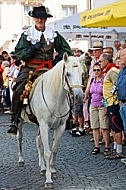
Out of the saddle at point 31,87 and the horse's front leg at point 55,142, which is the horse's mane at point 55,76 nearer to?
the saddle at point 31,87

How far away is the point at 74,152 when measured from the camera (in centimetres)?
882

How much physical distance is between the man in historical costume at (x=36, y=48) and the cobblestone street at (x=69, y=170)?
945 mm

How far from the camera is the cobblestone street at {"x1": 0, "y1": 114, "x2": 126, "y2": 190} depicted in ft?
21.3

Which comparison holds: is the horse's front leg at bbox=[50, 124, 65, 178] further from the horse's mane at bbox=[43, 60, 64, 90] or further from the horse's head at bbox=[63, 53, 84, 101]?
the horse's head at bbox=[63, 53, 84, 101]

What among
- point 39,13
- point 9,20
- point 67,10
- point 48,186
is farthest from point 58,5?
point 48,186

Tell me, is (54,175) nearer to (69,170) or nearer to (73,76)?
(69,170)

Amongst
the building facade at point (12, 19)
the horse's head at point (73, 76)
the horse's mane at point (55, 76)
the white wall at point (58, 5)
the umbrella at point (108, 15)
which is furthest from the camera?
the white wall at point (58, 5)

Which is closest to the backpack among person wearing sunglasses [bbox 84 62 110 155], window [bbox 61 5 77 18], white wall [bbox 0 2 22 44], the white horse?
the white horse

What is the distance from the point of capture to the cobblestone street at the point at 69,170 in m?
6.48

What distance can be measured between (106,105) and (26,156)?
180 cm

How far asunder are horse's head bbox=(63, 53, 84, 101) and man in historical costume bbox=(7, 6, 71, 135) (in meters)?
1.13

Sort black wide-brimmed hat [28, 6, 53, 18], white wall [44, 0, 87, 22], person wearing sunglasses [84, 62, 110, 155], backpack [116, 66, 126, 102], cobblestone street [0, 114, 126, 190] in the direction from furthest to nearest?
white wall [44, 0, 87, 22] < person wearing sunglasses [84, 62, 110, 155] < black wide-brimmed hat [28, 6, 53, 18] < backpack [116, 66, 126, 102] < cobblestone street [0, 114, 126, 190]

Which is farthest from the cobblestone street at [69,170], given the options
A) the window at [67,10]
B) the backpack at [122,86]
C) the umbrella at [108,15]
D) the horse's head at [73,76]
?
the window at [67,10]

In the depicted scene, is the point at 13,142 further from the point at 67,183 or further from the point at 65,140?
the point at 67,183
